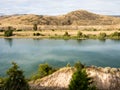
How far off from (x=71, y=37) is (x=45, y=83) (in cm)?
11703

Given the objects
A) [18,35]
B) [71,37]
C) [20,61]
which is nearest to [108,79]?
[20,61]

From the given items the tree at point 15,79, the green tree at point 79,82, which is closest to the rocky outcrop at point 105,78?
the green tree at point 79,82

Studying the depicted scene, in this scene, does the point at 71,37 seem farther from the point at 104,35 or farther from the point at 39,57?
the point at 39,57

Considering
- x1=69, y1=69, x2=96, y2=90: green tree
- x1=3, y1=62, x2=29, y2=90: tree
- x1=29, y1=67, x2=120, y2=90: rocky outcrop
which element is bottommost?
x1=29, y1=67, x2=120, y2=90: rocky outcrop

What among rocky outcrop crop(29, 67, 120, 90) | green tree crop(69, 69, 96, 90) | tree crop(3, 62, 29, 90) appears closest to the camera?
tree crop(3, 62, 29, 90)

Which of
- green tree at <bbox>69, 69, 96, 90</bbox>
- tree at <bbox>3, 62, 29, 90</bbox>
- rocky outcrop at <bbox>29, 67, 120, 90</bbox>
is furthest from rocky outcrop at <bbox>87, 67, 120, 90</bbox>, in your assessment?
tree at <bbox>3, 62, 29, 90</bbox>

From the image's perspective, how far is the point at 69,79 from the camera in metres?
44.4

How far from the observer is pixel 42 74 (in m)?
50.5

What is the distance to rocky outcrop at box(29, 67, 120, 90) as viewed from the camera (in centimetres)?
4325

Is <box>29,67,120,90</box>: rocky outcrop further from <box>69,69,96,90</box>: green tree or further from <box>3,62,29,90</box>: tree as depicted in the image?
<box>3,62,29,90</box>: tree

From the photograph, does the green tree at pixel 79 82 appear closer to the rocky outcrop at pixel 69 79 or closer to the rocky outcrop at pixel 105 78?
the rocky outcrop at pixel 69 79

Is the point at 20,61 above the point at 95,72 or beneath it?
beneath

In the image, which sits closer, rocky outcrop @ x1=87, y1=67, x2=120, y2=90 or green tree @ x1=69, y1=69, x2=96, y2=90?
green tree @ x1=69, y1=69, x2=96, y2=90

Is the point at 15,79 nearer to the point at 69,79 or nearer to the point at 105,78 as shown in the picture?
the point at 69,79
